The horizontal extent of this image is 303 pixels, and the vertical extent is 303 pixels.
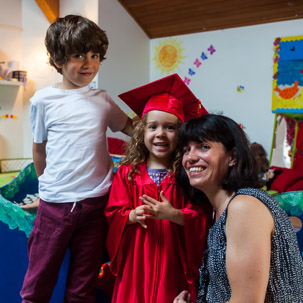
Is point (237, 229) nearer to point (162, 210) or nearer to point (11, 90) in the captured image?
point (162, 210)

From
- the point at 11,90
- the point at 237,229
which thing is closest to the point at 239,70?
the point at 11,90

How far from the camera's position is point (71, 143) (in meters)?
1.50

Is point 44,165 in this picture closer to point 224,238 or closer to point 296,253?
point 224,238

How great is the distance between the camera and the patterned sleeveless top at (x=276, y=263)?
1.08m

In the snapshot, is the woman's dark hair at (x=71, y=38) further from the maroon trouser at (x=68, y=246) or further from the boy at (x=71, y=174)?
the maroon trouser at (x=68, y=246)

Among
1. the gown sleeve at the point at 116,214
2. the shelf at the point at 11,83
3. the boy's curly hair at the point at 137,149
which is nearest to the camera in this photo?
the gown sleeve at the point at 116,214

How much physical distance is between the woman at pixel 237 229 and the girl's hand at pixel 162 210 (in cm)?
15

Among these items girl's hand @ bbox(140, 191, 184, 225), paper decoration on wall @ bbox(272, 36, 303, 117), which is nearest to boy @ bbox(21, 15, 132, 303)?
girl's hand @ bbox(140, 191, 184, 225)

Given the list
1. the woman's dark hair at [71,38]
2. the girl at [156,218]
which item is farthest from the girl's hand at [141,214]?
the woman's dark hair at [71,38]

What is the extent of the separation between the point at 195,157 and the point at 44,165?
0.75 metres

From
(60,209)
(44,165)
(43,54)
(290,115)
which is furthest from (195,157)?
(43,54)

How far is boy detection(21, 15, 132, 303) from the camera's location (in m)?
1.47

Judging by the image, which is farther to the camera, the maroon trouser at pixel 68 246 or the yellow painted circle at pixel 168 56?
the yellow painted circle at pixel 168 56

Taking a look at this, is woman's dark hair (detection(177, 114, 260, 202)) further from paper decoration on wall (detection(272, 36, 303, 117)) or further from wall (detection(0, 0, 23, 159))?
wall (detection(0, 0, 23, 159))
